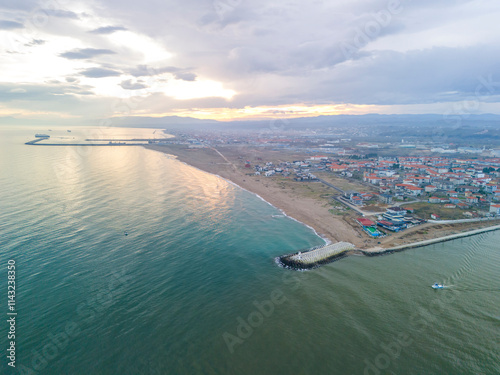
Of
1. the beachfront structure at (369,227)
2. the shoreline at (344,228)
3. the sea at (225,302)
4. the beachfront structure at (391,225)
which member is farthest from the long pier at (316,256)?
the beachfront structure at (391,225)

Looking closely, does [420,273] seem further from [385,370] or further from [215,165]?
[215,165]

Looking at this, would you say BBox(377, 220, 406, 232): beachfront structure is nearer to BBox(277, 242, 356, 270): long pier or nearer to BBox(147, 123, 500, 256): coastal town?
BBox(147, 123, 500, 256): coastal town

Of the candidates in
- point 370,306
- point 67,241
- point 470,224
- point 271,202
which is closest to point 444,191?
point 470,224

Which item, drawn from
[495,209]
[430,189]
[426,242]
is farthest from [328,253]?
[430,189]

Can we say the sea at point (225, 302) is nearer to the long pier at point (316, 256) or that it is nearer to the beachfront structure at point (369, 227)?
the long pier at point (316, 256)

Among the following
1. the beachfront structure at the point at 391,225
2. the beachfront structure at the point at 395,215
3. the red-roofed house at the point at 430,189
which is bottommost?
the red-roofed house at the point at 430,189

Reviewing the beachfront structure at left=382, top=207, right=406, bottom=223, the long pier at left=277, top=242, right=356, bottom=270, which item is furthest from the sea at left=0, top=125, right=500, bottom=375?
the beachfront structure at left=382, top=207, right=406, bottom=223

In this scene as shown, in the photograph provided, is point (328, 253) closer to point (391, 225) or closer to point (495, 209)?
point (391, 225)
